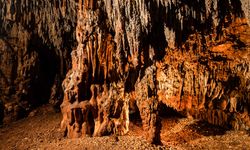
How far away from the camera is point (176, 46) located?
46.4 feet

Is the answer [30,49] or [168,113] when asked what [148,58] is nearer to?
[168,113]

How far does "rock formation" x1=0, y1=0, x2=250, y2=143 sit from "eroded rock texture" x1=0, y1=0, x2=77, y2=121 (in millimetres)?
5503

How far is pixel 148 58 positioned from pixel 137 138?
136 inches

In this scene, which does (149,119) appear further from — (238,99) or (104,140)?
(238,99)

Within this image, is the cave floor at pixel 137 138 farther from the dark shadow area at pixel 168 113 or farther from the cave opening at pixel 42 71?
the cave opening at pixel 42 71

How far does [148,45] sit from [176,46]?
165cm

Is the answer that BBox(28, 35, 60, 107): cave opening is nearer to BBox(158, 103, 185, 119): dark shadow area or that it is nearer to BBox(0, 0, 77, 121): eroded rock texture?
BBox(0, 0, 77, 121): eroded rock texture

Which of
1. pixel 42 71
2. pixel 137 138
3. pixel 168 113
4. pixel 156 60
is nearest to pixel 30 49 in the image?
pixel 42 71

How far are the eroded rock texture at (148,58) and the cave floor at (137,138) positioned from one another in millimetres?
636

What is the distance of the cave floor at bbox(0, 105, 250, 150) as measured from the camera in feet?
37.1

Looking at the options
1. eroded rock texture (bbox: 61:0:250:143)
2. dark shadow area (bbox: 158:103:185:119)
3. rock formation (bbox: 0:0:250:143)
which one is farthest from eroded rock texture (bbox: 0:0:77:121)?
dark shadow area (bbox: 158:103:185:119)

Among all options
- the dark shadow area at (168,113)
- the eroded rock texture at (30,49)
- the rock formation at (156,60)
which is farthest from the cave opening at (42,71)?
the dark shadow area at (168,113)

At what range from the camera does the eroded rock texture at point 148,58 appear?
496 inches

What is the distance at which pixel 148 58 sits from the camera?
42.8 feet
